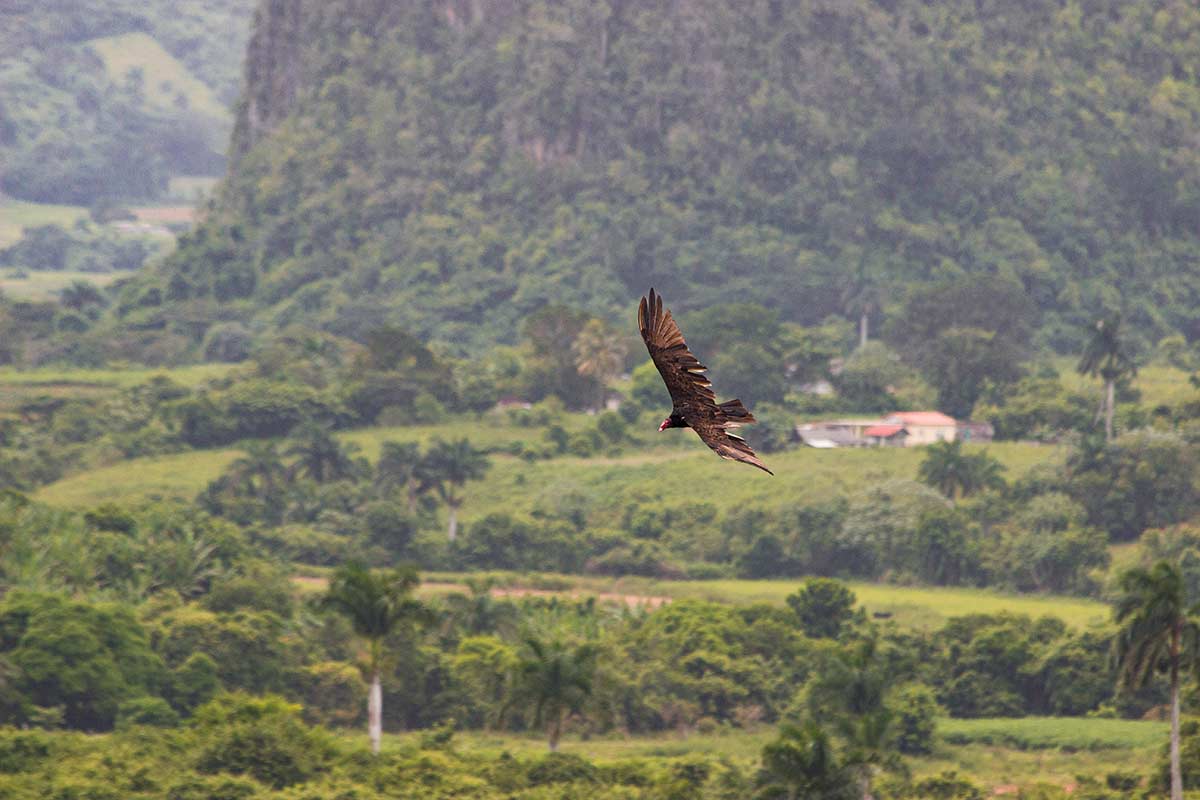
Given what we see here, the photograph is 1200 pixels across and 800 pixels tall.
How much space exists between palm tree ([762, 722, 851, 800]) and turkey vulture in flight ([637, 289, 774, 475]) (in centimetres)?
3628

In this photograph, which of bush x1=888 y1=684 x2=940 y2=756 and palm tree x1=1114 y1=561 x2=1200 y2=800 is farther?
bush x1=888 y1=684 x2=940 y2=756

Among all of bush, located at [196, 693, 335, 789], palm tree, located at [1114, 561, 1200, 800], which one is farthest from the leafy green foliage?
palm tree, located at [1114, 561, 1200, 800]

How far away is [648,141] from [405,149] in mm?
18272

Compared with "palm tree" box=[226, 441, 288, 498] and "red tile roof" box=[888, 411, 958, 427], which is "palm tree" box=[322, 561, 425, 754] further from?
"red tile roof" box=[888, 411, 958, 427]

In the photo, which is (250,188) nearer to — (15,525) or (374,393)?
(374,393)

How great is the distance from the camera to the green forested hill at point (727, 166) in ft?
572

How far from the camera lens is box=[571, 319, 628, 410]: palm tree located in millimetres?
138250

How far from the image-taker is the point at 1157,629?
72.5 metres

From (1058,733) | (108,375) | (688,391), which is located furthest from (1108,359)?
(688,391)

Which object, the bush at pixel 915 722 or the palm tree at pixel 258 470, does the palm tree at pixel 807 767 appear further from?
the palm tree at pixel 258 470

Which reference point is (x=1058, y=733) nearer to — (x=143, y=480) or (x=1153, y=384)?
(x=143, y=480)

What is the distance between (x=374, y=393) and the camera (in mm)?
138000

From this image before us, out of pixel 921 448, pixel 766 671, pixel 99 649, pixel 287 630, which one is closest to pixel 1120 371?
pixel 921 448

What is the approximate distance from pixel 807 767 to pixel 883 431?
63812mm
